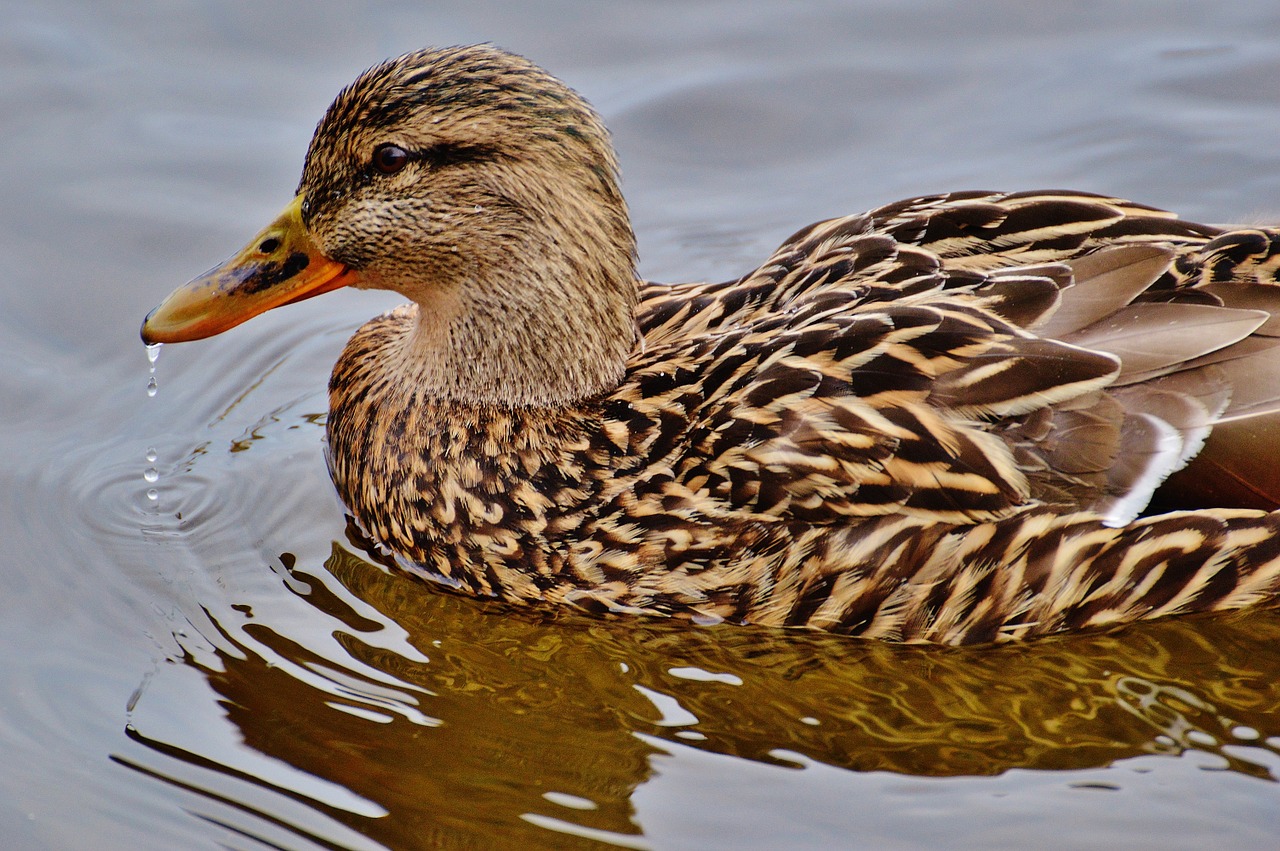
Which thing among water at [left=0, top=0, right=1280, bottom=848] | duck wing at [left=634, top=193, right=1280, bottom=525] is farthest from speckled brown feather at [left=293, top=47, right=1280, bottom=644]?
water at [left=0, top=0, right=1280, bottom=848]

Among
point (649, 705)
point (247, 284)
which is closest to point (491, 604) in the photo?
point (649, 705)

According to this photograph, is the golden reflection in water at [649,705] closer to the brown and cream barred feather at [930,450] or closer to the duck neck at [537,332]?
the brown and cream barred feather at [930,450]

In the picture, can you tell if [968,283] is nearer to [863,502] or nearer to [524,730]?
[863,502]

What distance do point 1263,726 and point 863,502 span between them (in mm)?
1565

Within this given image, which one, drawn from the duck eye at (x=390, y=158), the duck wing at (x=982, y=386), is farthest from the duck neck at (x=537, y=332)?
the duck eye at (x=390, y=158)

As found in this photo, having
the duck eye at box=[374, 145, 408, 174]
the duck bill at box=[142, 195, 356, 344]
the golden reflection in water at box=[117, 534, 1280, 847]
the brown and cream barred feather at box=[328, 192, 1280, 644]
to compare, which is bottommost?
the golden reflection in water at box=[117, 534, 1280, 847]

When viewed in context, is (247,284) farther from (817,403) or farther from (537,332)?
(817,403)

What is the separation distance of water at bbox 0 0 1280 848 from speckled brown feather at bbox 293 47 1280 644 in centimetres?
26

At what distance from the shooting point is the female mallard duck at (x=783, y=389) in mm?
5727

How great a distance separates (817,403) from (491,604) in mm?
1506

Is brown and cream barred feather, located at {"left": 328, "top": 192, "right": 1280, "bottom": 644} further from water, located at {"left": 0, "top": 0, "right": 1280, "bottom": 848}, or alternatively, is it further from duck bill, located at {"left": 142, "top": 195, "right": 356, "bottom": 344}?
duck bill, located at {"left": 142, "top": 195, "right": 356, "bottom": 344}

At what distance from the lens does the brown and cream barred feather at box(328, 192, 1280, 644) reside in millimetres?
5719

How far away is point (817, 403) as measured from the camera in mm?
5844

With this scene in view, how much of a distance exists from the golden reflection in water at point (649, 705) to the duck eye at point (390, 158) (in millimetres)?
1685
